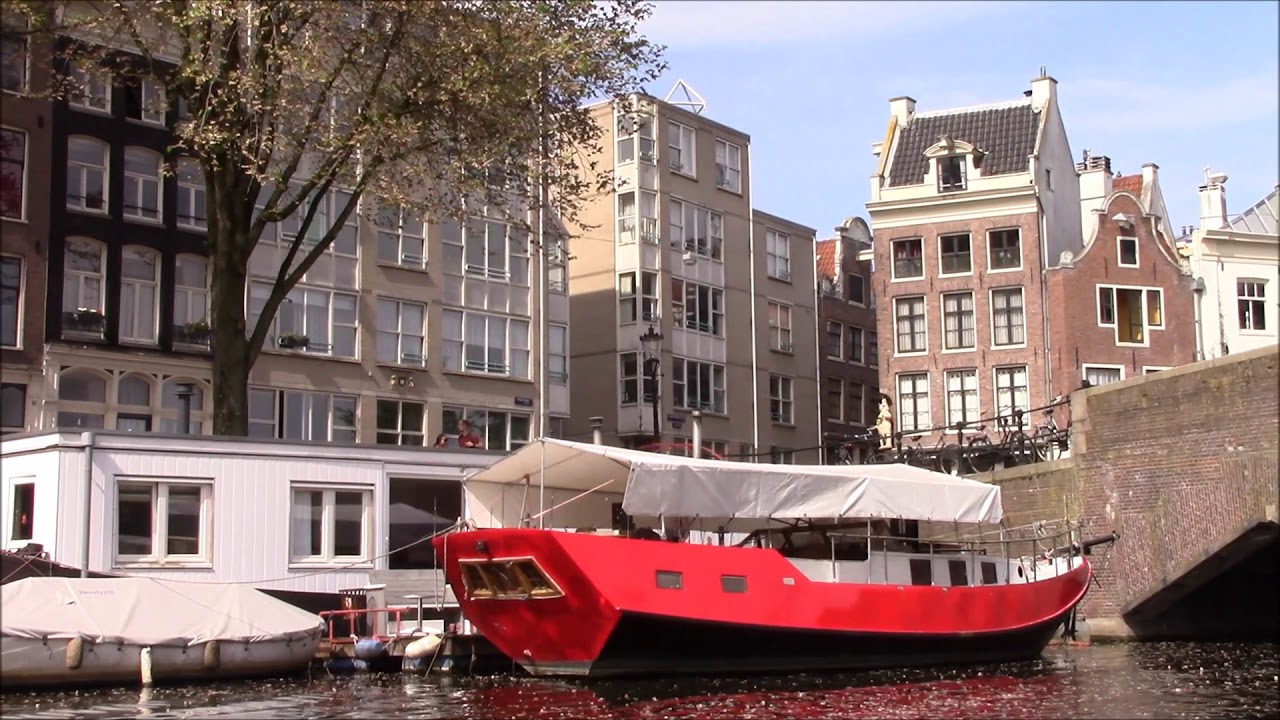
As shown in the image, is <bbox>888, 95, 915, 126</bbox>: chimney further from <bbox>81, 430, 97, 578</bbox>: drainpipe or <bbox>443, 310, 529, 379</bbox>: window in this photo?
<bbox>81, 430, 97, 578</bbox>: drainpipe

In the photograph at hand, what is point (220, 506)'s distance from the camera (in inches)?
1113

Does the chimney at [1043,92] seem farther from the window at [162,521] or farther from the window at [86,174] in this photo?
the window at [162,521]

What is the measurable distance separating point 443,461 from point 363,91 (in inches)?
295

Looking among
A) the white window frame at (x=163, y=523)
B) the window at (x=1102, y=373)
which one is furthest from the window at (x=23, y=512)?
the window at (x=1102, y=373)

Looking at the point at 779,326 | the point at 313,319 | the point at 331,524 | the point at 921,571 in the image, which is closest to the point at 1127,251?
the point at 779,326

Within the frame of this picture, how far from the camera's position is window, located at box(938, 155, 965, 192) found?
53875 mm

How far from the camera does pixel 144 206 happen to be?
39656 mm

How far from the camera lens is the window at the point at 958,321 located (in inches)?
2088

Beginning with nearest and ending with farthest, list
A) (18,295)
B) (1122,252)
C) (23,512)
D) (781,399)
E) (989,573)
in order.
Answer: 1. (23,512)
2. (989,573)
3. (18,295)
4. (1122,252)
5. (781,399)

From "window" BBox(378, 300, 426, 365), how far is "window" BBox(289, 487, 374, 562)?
14.1m

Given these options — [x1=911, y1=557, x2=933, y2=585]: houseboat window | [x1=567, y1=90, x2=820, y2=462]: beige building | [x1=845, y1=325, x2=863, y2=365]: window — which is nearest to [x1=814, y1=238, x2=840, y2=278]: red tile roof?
[x1=845, y1=325, x2=863, y2=365]: window

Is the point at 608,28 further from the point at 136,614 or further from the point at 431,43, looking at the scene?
the point at 136,614

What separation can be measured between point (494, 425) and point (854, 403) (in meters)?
21.8

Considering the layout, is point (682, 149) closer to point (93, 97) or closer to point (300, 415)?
point (300, 415)
